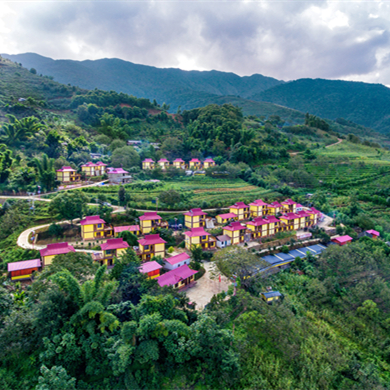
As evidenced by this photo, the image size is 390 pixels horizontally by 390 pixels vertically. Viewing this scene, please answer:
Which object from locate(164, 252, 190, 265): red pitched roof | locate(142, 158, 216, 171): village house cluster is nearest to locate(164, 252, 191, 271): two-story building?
locate(164, 252, 190, 265): red pitched roof

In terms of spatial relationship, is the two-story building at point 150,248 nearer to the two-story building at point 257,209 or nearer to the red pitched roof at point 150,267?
the red pitched roof at point 150,267

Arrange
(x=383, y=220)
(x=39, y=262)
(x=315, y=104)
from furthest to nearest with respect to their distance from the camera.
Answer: (x=315, y=104) < (x=383, y=220) < (x=39, y=262)

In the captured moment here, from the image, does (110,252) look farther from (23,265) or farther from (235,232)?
(235,232)

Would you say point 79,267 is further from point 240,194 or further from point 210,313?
point 240,194

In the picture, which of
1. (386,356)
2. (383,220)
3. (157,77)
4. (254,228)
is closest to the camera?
(386,356)

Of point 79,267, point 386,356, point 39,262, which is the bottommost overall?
point 386,356

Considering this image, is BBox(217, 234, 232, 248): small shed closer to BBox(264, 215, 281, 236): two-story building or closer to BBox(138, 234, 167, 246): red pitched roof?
BBox(264, 215, 281, 236): two-story building

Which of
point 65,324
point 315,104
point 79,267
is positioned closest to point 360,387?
point 65,324
